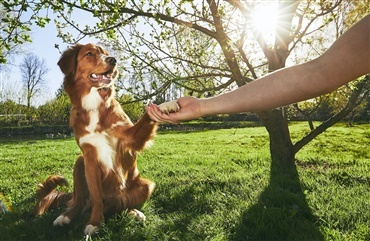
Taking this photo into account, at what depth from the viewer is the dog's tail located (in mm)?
4004

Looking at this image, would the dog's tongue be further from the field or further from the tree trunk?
the tree trunk

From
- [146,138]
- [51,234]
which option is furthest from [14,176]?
[146,138]

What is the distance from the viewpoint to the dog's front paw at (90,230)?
3256 mm

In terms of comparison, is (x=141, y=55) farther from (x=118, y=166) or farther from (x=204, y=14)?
(x=118, y=166)

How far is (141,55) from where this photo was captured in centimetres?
670

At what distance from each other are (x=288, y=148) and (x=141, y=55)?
11.7 feet

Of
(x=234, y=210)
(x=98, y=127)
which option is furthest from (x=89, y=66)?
(x=234, y=210)

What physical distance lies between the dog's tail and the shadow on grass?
228 centimetres

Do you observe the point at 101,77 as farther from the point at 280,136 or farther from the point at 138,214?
the point at 280,136

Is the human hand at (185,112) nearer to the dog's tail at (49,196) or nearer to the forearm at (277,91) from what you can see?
the forearm at (277,91)

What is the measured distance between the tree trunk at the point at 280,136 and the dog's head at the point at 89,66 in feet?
12.9

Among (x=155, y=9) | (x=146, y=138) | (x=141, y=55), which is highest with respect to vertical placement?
(x=155, y=9)

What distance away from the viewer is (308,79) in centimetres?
140

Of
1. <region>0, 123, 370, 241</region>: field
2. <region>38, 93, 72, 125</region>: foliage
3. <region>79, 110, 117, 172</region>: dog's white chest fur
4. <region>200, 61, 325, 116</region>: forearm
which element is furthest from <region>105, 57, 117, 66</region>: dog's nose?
<region>38, 93, 72, 125</region>: foliage
